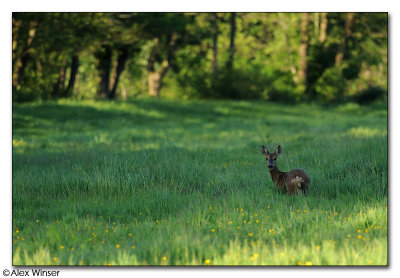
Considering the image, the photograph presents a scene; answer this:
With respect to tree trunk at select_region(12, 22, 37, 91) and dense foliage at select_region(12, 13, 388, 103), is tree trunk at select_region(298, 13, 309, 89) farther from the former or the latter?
tree trunk at select_region(12, 22, 37, 91)

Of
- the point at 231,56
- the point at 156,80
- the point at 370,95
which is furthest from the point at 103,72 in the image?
the point at 370,95

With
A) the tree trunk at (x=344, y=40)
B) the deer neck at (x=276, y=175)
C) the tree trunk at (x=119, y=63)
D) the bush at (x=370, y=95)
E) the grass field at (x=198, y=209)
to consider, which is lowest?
the grass field at (x=198, y=209)

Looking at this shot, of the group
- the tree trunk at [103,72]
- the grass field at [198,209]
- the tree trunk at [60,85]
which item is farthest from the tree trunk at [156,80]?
the grass field at [198,209]

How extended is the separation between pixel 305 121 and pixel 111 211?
19807 mm

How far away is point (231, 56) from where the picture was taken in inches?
1596

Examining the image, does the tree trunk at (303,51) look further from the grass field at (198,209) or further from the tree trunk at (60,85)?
the grass field at (198,209)

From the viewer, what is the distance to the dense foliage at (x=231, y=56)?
29.7 meters

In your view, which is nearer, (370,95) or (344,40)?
(370,95)

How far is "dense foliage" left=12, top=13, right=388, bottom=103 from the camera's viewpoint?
2966 cm

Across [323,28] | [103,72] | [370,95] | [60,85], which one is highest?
[323,28]

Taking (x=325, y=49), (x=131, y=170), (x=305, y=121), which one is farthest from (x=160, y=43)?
(x=131, y=170)

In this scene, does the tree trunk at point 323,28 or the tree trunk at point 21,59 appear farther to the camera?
the tree trunk at point 323,28
